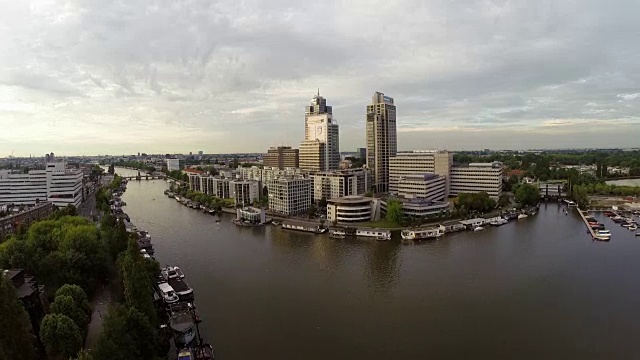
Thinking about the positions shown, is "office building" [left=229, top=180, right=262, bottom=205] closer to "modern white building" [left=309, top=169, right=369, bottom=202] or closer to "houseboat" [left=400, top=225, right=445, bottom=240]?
"modern white building" [left=309, top=169, right=369, bottom=202]

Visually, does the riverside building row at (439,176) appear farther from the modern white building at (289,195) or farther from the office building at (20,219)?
the office building at (20,219)

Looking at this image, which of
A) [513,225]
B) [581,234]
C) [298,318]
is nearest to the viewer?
[298,318]

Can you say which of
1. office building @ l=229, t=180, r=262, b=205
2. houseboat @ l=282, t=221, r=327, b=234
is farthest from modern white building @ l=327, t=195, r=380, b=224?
office building @ l=229, t=180, r=262, b=205

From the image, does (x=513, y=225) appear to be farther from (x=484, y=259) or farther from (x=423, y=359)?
(x=423, y=359)

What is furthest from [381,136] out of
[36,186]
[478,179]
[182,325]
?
[182,325]

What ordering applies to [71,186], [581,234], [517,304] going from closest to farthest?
[517,304]
[581,234]
[71,186]

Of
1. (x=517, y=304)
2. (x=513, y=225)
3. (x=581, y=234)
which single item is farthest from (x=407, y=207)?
(x=517, y=304)
